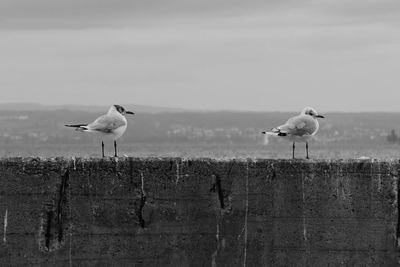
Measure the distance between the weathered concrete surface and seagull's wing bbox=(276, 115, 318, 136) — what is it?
3.03 m

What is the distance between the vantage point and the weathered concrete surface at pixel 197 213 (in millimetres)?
9922

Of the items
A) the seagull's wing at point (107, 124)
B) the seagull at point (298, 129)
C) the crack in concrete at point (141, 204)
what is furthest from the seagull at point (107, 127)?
the crack in concrete at point (141, 204)

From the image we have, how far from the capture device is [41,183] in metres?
9.95

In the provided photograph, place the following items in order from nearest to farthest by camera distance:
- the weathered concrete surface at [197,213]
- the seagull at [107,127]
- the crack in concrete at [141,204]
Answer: the weathered concrete surface at [197,213] < the crack in concrete at [141,204] < the seagull at [107,127]

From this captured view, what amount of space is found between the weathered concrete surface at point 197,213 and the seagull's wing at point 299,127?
303 cm

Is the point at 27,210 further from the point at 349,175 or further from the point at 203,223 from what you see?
the point at 349,175

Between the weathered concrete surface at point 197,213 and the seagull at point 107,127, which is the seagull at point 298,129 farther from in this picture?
the weathered concrete surface at point 197,213

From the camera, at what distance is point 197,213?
33.2 feet

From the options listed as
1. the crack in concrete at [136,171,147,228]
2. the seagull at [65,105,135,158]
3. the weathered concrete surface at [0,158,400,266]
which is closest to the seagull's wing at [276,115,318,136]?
the seagull at [65,105,135,158]

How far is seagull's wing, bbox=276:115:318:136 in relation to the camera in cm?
1330

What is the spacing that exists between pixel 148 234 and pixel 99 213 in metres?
0.47

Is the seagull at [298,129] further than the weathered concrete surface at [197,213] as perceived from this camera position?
Yes

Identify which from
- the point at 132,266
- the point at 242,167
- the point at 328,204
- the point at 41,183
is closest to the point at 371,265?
the point at 328,204

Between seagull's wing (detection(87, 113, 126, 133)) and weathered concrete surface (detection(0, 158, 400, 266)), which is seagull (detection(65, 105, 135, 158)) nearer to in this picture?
seagull's wing (detection(87, 113, 126, 133))
